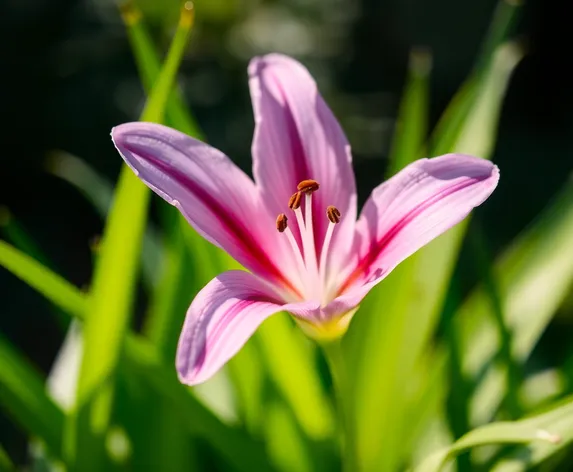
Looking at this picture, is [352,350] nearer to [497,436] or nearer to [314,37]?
[497,436]

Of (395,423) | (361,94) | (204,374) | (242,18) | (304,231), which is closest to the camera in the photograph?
(204,374)

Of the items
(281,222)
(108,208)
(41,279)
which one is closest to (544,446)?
(281,222)

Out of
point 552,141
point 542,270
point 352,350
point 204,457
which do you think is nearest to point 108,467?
point 204,457

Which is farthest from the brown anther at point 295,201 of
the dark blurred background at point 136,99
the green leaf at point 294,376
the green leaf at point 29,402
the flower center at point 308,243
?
the dark blurred background at point 136,99

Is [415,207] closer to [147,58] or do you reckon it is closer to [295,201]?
[295,201]

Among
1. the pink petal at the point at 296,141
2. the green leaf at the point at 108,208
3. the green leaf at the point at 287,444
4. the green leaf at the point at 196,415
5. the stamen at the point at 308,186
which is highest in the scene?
the pink petal at the point at 296,141

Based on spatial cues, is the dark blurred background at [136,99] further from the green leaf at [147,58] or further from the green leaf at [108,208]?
the green leaf at [147,58]
